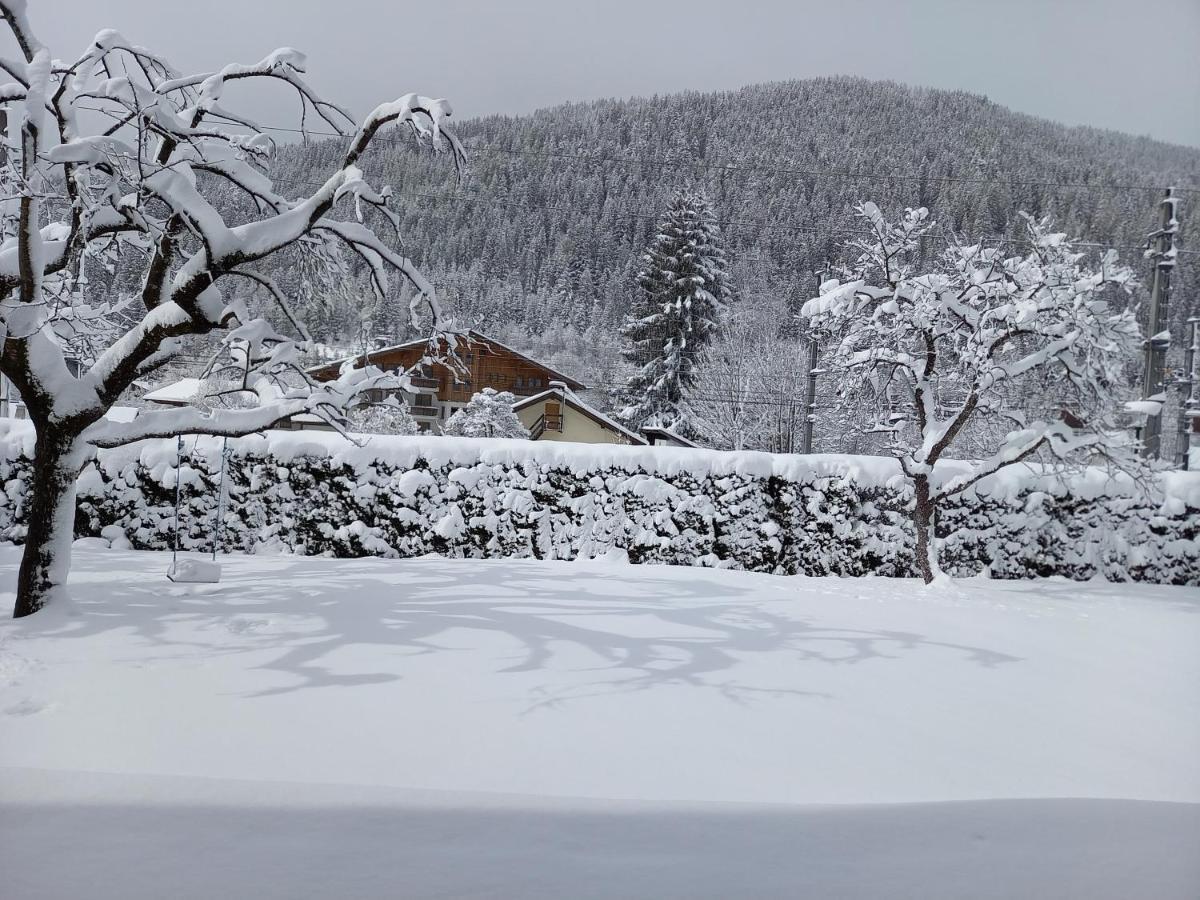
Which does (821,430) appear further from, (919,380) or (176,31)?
(176,31)

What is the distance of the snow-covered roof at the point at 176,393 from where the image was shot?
18.9 meters

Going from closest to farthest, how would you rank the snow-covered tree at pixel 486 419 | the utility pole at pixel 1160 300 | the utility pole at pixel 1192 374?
the utility pole at pixel 1160 300
the utility pole at pixel 1192 374
the snow-covered tree at pixel 486 419

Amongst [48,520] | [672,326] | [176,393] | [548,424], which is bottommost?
[48,520]

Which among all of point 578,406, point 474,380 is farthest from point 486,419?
point 578,406

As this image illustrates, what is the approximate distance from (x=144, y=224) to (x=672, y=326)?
2269cm

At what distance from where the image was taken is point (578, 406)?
25.2 metres

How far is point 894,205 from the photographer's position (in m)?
6.61

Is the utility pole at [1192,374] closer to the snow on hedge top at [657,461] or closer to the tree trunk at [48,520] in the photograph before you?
the snow on hedge top at [657,461]

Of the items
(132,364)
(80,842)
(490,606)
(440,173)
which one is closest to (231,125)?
(440,173)

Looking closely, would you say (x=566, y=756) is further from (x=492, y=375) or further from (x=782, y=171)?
(x=492, y=375)

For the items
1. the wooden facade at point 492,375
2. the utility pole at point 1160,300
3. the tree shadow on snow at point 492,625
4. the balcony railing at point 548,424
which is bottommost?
the tree shadow on snow at point 492,625

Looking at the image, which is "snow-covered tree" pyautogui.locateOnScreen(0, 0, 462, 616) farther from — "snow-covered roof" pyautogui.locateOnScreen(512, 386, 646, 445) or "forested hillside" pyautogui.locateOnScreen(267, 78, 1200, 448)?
"snow-covered roof" pyautogui.locateOnScreen(512, 386, 646, 445)

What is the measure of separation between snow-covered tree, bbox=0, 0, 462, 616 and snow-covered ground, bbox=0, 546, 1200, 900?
115 centimetres

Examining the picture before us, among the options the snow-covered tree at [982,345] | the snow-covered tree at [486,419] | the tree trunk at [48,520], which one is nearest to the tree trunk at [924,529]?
the snow-covered tree at [982,345]
